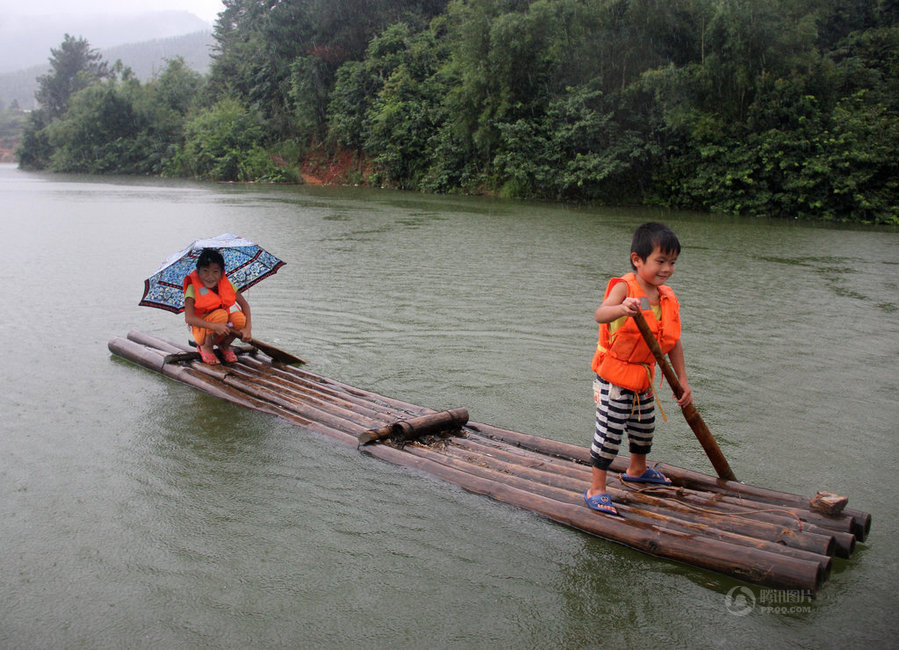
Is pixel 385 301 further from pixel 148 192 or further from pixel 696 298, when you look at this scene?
pixel 148 192

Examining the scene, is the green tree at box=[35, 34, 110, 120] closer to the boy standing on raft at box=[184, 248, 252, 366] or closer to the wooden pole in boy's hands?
the boy standing on raft at box=[184, 248, 252, 366]

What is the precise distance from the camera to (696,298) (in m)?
8.61

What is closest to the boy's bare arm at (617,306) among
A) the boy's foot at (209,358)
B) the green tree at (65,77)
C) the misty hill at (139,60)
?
the boy's foot at (209,358)

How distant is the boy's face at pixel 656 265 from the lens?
3.13m

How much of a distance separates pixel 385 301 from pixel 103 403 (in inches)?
148

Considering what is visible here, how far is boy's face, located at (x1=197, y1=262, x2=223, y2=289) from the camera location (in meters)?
5.55

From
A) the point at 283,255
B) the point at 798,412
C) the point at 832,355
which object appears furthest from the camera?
the point at 283,255

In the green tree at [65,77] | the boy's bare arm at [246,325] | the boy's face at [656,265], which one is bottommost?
the boy's bare arm at [246,325]

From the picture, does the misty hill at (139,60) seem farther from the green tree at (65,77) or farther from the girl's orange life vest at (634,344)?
the girl's orange life vest at (634,344)

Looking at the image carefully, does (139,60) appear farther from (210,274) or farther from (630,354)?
(630,354)

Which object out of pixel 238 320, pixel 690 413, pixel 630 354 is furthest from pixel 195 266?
pixel 690 413

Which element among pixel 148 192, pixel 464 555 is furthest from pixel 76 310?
pixel 148 192

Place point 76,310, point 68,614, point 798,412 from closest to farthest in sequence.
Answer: point 68,614 < point 798,412 < point 76,310

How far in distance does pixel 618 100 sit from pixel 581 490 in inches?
791
